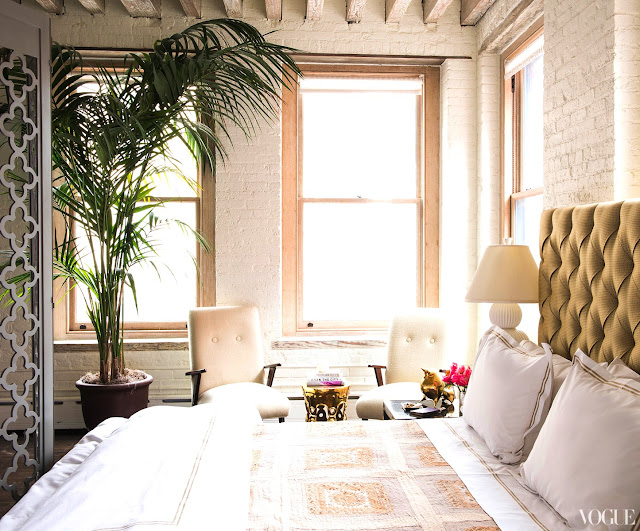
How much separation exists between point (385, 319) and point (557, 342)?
2096 millimetres

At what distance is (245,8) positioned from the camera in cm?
450

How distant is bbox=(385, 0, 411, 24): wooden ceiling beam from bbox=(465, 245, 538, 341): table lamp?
6.74 ft

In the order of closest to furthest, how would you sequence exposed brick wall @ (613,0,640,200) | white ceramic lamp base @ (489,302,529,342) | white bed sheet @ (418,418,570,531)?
white bed sheet @ (418,418,570,531) < exposed brick wall @ (613,0,640,200) < white ceramic lamp base @ (489,302,529,342)

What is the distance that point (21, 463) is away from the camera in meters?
3.83

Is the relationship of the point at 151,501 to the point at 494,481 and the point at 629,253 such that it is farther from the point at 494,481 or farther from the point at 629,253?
the point at 629,253

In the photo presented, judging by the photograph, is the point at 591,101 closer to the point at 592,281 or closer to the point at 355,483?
the point at 592,281

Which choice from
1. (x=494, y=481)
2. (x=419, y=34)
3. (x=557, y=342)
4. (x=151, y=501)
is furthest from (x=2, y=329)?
(x=419, y=34)

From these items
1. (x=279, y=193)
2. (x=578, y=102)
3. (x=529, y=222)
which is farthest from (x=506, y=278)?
(x=279, y=193)

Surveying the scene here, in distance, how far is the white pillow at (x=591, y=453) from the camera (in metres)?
1.51

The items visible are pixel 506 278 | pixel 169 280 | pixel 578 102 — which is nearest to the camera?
pixel 578 102

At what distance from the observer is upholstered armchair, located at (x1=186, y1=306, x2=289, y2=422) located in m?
4.16

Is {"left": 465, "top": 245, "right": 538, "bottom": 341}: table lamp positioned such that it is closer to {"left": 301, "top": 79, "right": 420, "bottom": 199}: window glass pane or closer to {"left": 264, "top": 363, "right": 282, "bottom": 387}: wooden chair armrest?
{"left": 264, "top": 363, "right": 282, "bottom": 387}: wooden chair armrest

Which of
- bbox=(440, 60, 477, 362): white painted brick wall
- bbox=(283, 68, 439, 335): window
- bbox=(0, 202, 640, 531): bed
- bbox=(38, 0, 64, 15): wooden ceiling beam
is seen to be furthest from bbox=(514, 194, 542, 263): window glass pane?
bbox=(38, 0, 64, 15): wooden ceiling beam

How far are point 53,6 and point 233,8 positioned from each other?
4.38 ft
